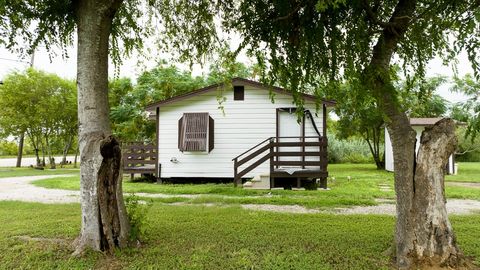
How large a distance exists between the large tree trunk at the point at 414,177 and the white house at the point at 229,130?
7.46 m

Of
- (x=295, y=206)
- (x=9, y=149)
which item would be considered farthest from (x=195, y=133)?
(x=9, y=149)

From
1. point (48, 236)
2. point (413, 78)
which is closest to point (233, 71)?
point (413, 78)

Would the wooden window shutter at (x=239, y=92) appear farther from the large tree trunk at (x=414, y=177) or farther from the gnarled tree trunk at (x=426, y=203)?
the gnarled tree trunk at (x=426, y=203)

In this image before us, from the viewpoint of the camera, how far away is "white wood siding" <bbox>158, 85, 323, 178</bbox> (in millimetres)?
11875

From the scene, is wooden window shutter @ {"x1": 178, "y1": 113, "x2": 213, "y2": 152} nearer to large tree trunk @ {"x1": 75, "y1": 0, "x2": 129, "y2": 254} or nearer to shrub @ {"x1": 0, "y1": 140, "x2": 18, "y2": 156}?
large tree trunk @ {"x1": 75, "y1": 0, "x2": 129, "y2": 254}

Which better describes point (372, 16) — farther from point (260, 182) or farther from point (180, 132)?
point (180, 132)

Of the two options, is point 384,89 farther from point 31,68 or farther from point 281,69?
point 31,68

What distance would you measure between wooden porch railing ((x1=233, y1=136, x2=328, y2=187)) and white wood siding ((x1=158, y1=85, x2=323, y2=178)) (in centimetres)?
65

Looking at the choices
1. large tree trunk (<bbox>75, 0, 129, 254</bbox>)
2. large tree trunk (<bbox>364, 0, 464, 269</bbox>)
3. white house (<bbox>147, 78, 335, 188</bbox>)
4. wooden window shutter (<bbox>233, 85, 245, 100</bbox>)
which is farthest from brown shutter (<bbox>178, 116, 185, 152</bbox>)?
large tree trunk (<bbox>364, 0, 464, 269</bbox>)

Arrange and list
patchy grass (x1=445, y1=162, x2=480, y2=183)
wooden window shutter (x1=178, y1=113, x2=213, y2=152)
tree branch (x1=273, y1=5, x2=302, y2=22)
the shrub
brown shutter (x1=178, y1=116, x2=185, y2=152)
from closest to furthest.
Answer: tree branch (x1=273, y1=5, x2=302, y2=22), wooden window shutter (x1=178, y1=113, x2=213, y2=152), brown shutter (x1=178, y1=116, x2=185, y2=152), patchy grass (x1=445, y1=162, x2=480, y2=183), the shrub

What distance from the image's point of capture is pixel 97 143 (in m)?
3.88

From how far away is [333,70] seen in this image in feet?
12.7

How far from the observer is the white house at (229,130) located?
11492mm

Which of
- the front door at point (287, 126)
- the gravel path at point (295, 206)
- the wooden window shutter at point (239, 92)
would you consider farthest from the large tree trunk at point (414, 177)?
the wooden window shutter at point (239, 92)
